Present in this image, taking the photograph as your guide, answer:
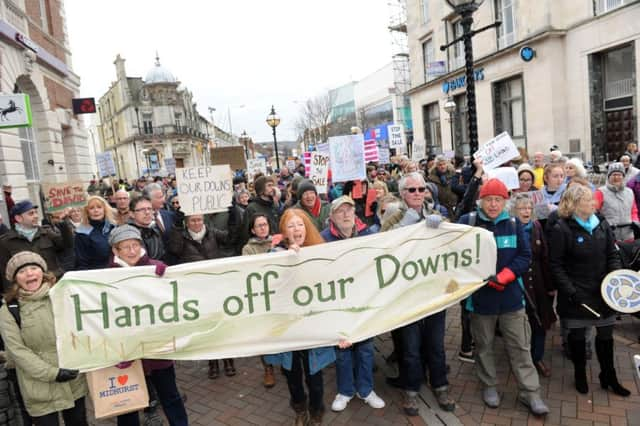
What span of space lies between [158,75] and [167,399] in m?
72.6

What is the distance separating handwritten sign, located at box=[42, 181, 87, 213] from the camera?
5.82 m

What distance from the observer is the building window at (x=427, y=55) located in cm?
2867

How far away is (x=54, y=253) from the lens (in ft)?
17.0

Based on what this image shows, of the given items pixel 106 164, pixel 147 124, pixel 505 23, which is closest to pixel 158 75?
pixel 147 124

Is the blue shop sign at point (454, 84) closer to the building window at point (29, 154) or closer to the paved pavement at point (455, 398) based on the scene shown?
the building window at point (29, 154)

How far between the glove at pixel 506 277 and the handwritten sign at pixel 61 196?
558 cm

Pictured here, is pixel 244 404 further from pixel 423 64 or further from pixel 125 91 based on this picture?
pixel 125 91

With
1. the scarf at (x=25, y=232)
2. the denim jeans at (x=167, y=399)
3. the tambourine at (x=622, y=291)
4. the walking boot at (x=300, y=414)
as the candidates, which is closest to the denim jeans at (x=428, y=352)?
the walking boot at (x=300, y=414)

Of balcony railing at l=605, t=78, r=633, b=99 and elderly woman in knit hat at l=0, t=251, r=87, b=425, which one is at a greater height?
balcony railing at l=605, t=78, r=633, b=99

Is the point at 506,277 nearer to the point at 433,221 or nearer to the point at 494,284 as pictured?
the point at 494,284

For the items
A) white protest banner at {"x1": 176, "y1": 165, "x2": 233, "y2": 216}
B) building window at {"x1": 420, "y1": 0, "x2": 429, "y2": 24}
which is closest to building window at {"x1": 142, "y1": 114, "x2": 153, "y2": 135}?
building window at {"x1": 420, "y1": 0, "x2": 429, "y2": 24}

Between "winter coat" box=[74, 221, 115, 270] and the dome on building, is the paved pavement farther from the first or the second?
the dome on building

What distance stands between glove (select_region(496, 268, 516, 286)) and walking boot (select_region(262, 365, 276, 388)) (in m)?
2.50

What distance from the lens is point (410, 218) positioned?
3939 mm
